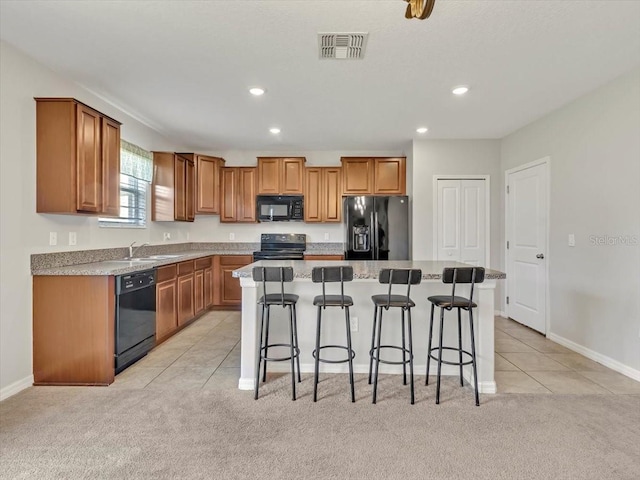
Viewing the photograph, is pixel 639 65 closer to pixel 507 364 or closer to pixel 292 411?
pixel 507 364

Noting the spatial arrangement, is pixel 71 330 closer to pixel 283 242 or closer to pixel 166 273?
pixel 166 273

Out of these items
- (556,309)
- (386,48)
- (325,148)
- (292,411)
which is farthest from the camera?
(325,148)

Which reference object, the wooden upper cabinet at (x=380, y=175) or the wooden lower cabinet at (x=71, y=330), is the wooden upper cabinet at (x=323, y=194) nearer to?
the wooden upper cabinet at (x=380, y=175)

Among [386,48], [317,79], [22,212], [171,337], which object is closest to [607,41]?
[386,48]

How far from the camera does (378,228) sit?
188 inches

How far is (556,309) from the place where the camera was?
12.1ft

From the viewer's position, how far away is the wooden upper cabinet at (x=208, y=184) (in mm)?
5102

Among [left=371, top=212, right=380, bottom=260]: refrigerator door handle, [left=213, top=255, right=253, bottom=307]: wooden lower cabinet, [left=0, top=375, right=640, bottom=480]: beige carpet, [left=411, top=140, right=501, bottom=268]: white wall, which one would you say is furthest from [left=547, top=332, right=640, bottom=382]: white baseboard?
[left=213, top=255, right=253, bottom=307]: wooden lower cabinet

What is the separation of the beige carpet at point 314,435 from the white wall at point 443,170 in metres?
2.55

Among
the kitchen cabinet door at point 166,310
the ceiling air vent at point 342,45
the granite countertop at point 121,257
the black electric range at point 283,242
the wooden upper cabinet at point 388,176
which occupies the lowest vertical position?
the kitchen cabinet door at point 166,310

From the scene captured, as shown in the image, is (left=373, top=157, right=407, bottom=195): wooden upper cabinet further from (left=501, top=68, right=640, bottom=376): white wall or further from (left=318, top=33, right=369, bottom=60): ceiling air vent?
(left=318, top=33, right=369, bottom=60): ceiling air vent

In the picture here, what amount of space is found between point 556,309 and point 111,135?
4811mm

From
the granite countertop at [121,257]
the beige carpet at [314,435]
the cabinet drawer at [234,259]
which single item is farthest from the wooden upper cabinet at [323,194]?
the beige carpet at [314,435]

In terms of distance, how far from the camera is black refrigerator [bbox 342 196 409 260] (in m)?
4.77
